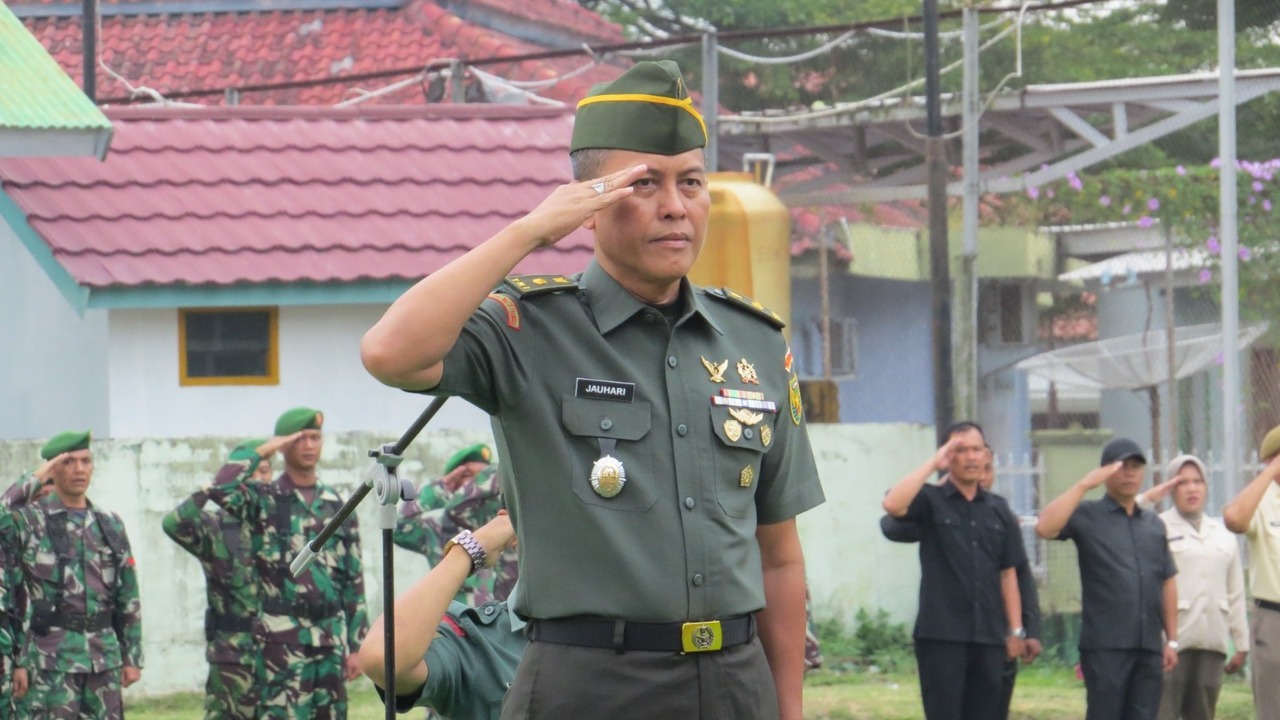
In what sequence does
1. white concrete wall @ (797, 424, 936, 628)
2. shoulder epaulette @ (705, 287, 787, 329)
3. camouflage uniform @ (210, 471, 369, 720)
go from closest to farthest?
shoulder epaulette @ (705, 287, 787, 329) < camouflage uniform @ (210, 471, 369, 720) < white concrete wall @ (797, 424, 936, 628)

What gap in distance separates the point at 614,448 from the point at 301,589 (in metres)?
6.62

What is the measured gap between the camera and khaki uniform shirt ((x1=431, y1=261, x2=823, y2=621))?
10.8 feet

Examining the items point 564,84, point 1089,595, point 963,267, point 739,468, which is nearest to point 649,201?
point 739,468

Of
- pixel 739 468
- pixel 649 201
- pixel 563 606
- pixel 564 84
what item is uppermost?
pixel 564 84

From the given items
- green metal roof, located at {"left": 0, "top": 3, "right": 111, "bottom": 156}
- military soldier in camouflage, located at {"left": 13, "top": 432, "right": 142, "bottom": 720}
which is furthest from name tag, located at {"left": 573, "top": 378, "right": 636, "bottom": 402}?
green metal roof, located at {"left": 0, "top": 3, "right": 111, "bottom": 156}

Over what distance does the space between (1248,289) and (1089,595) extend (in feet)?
13.0

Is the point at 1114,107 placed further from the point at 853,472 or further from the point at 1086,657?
the point at 1086,657

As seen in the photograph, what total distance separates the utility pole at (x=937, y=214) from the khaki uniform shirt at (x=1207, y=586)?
228 centimetres

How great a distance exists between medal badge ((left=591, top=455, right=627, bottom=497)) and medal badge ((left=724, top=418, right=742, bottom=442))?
23 centimetres

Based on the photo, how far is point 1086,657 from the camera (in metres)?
9.59

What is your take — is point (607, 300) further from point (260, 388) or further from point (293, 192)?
point (293, 192)

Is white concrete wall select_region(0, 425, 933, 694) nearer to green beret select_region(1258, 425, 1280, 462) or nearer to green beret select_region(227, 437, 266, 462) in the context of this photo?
green beret select_region(227, 437, 266, 462)

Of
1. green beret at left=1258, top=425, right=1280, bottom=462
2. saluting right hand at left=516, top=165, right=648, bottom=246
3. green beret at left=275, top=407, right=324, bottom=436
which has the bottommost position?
green beret at left=1258, top=425, right=1280, bottom=462

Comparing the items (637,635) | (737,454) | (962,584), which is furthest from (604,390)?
(962,584)
